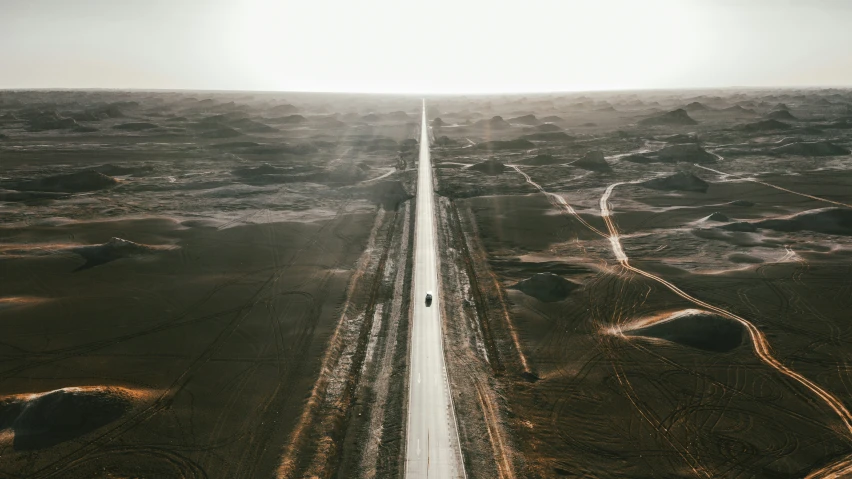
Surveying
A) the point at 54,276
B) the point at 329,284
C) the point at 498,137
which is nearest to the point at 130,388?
the point at 329,284

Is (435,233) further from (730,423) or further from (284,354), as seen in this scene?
(730,423)

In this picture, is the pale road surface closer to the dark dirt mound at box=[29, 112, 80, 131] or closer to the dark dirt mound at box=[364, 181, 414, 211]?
the dark dirt mound at box=[364, 181, 414, 211]

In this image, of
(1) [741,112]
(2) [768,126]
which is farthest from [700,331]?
(1) [741,112]

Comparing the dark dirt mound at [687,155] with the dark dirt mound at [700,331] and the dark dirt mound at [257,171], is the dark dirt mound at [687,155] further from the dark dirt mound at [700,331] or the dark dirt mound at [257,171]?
the dark dirt mound at [257,171]

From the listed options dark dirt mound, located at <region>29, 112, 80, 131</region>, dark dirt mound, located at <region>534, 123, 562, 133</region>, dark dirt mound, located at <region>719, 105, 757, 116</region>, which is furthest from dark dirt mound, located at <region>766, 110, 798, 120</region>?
dark dirt mound, located at <region>29, 112, 80, 131</region>

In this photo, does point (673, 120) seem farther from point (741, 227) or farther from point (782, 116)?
point (741, 227)
